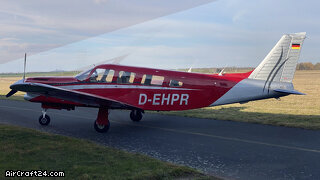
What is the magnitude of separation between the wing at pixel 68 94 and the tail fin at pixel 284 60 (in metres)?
6.05

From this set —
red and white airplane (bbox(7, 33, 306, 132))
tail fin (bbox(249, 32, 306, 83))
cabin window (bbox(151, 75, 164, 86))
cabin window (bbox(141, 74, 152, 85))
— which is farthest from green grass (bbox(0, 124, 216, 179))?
tail fin (bbox(249, 32, 306, 83))

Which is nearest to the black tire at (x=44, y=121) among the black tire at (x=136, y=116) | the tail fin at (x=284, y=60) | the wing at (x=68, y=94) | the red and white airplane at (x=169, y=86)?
the red and white airplane at (x=169, y=86)

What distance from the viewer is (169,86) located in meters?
12.4

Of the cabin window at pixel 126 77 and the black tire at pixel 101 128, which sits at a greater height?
the cabin window at pixel 126 77

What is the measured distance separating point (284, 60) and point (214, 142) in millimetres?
5358

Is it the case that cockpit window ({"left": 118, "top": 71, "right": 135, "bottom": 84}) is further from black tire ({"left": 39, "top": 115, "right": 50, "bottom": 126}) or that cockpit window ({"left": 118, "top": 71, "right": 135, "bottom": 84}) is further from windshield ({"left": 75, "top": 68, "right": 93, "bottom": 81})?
black tire ({"left": 39, "top": 115, "right": 50, "bottom": 126})

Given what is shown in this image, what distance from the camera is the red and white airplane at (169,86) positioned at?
40.2 feet

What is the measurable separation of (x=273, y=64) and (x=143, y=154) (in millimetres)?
7542

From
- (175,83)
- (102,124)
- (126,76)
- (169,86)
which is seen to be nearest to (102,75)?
(126,76)

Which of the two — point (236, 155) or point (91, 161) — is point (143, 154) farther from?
point (236, 155)

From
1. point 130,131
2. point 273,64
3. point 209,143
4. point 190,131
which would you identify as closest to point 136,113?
point 130,131

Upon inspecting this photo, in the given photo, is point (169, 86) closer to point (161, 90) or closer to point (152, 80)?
point (161, 90)

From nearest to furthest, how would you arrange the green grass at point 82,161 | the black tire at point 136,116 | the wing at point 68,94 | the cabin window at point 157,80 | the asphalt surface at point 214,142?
the green grass at point 82,161 < the asphalt surface at point 214,142 < the wing at point 68,94 < the cabin window at point 157,80 < the black tire at point 136,116

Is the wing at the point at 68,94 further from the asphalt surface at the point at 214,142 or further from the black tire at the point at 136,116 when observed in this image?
the black tire at the point at 136,116
